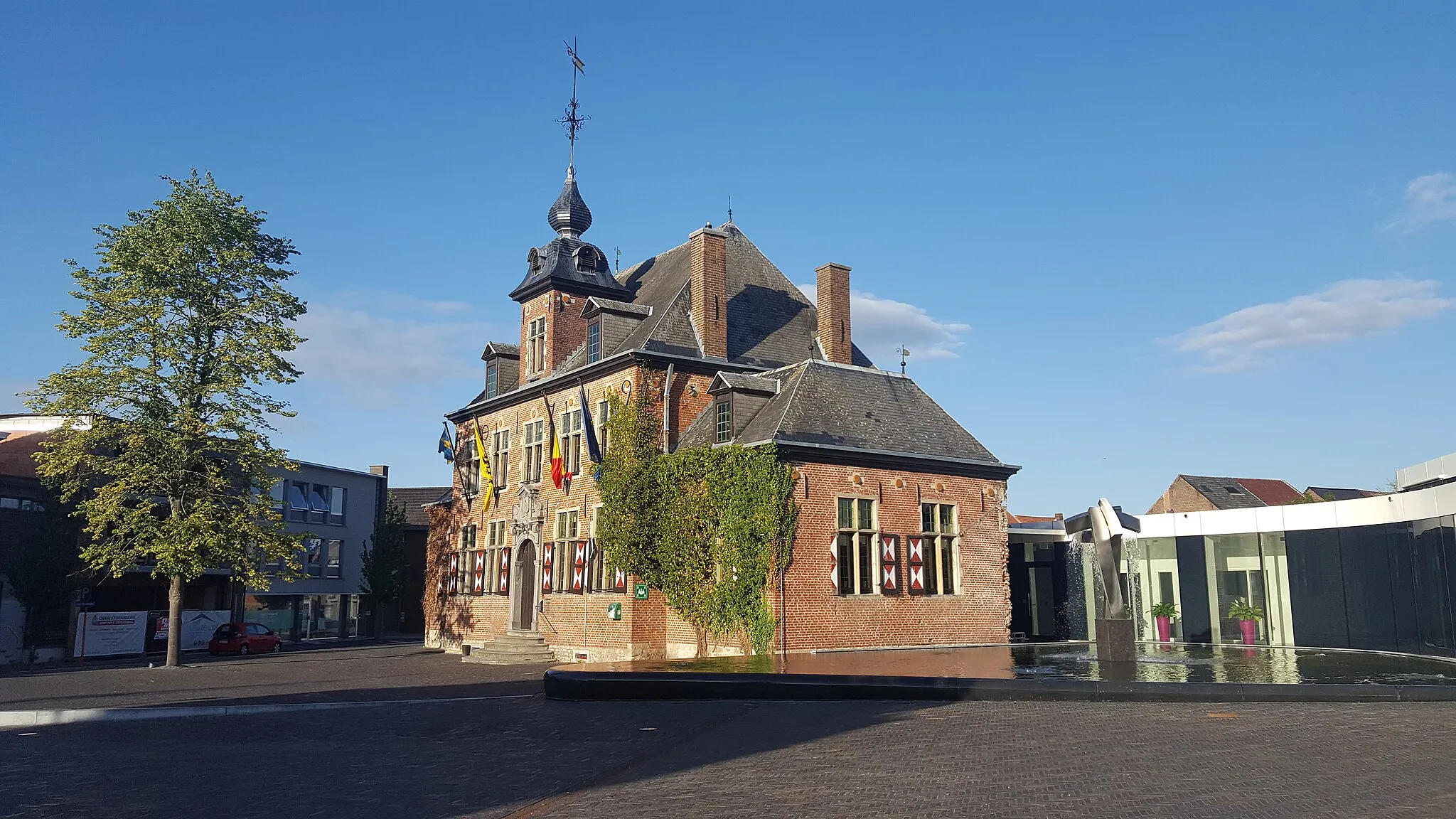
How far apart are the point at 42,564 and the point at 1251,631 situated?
37.8 metres

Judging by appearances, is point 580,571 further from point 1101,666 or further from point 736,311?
point 1101,666

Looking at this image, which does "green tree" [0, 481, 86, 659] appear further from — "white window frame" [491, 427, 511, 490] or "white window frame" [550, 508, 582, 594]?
"white window frame" [550, 508, 582, 594]

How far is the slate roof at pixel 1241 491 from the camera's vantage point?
55.5 metres

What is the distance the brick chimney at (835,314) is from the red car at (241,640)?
24.8 metres

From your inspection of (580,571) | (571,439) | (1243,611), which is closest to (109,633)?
(571,439)

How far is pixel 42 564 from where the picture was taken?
116ft

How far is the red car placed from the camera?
128 ft

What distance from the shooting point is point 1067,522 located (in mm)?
21203

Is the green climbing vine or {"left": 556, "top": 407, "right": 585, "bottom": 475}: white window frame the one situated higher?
{"left": 556, "top": 407, "right": 585, "bottom": 475}: white window frame

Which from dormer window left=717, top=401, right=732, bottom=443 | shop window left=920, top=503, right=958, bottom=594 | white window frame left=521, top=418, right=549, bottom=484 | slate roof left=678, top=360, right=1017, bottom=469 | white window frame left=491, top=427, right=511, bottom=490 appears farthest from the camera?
white window frame left=491, top=427, right=511, bottom=490

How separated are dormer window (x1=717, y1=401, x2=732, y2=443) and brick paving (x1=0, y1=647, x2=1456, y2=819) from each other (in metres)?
11.4

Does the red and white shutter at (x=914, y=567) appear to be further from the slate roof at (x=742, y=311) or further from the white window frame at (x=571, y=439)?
the white window frame at (x=571, y=439)

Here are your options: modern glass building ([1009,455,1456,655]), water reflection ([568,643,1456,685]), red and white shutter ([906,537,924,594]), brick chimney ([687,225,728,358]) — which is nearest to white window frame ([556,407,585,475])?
brick chimney ([687,225,728,358])

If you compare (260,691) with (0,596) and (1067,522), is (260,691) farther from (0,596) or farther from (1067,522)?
(0,596)
